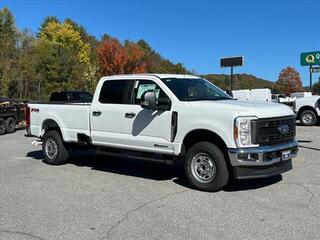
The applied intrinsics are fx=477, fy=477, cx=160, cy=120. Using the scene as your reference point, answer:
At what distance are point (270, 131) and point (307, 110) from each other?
14470 mm

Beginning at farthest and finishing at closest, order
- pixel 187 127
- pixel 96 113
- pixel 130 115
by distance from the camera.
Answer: pixel 96 113 < pixel 130 115 < pixel 187 127

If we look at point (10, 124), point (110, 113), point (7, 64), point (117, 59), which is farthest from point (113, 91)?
point (117, 59)

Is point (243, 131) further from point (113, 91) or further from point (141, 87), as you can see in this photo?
point (113, 91)

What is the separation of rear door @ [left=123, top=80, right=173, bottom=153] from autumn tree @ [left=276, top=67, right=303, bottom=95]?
312ft

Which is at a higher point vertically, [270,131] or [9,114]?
[9,114]

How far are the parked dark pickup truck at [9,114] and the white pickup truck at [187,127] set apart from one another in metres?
9.57

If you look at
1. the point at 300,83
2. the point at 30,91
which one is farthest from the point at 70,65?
the point at 300,83

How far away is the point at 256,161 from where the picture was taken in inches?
297

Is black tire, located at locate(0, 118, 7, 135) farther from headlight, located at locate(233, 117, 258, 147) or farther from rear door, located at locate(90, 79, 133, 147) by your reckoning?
headlight, located at locate(233, 117, 258, 147)

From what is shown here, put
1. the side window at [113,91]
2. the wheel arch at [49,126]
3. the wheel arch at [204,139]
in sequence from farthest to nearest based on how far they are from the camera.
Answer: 1. the wheel arch at [49,126]
2. the side window at [113,91]
3. the wheel arch at [204,139]

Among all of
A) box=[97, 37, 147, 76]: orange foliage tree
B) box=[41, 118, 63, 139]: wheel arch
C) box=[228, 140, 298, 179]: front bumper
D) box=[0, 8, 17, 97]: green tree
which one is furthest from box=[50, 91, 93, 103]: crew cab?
box=[97, 37, 147, 76]: orange foliage tree

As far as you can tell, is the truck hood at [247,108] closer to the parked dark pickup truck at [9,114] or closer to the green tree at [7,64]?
the parked dark pickup truck at [9,114]

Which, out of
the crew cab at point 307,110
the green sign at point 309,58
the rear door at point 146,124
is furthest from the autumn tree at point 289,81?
the rear door at point 146,124

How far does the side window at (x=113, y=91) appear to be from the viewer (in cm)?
959
